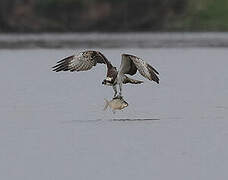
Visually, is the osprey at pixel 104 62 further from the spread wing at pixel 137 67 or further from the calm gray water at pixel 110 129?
the calm gray water at pixel 110 129

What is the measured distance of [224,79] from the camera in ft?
126

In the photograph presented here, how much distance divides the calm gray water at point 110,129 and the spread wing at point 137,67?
41.6 inches

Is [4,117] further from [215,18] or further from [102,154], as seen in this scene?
[215,18]

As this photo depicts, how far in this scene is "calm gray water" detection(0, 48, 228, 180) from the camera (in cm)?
2144

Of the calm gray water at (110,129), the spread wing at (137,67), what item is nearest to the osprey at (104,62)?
the spread wing at (137,67)

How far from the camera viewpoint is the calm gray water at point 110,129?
844 inches

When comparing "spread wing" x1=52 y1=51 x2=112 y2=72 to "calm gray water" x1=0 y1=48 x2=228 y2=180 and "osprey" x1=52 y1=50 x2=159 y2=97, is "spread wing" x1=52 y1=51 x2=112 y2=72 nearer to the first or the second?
"osprey" x1=52 y1=50 x2=159 y2=97

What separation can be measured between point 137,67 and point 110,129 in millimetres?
1315

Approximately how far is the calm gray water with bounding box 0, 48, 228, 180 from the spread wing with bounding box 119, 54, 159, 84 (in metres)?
1.06

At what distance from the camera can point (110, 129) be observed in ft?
85.2

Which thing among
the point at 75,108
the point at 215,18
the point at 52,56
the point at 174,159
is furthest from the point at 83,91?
the point at 215,18

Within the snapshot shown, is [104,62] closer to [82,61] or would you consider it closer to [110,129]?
[82,61]

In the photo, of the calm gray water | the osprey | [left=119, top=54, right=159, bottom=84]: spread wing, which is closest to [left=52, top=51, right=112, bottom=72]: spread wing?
the osprey

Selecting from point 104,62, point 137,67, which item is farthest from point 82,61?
point 137,67
